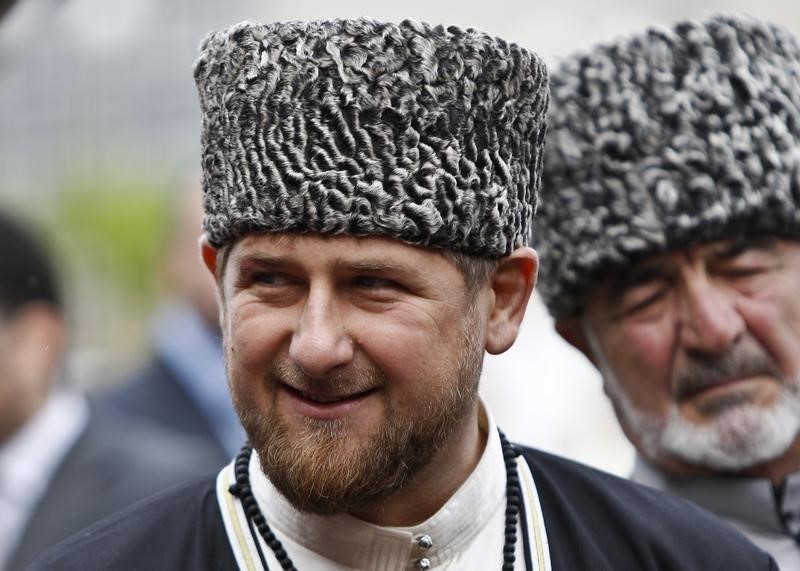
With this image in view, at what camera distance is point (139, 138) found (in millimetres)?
22750

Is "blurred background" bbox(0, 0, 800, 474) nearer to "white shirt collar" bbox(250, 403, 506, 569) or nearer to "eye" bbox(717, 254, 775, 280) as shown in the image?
"eye" bbox(717, 254, 775, 280)

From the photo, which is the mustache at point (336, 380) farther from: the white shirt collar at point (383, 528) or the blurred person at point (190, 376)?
the blurred person at point (190, 376)

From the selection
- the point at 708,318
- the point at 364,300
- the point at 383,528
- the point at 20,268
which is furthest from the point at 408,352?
the point at 20,268

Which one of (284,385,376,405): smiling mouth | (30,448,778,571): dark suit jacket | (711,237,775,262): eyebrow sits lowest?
(30,448,778,571): dark suit jacket

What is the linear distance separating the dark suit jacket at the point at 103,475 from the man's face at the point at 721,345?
1.66 m

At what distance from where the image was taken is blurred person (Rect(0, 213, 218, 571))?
5.60 meters

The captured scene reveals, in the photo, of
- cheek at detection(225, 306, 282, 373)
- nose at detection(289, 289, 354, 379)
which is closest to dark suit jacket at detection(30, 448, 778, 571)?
cheek at detection(225, 306, 282, 373)

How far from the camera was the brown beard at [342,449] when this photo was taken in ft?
10.6

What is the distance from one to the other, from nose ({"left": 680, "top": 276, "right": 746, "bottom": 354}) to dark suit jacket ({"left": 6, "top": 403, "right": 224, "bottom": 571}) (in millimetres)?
1782

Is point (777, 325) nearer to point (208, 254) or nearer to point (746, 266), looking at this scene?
point (746, 266)

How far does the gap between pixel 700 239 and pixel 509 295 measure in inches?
35.3

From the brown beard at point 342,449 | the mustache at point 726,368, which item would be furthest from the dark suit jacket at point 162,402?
the brown beard at point 342,449

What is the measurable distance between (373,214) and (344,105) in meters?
0.24

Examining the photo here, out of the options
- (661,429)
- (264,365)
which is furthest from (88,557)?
(661,429)
